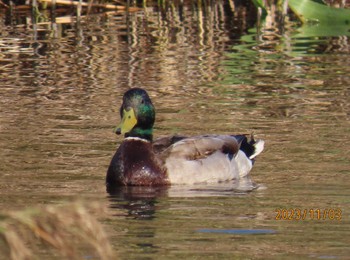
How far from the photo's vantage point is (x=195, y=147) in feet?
32.3

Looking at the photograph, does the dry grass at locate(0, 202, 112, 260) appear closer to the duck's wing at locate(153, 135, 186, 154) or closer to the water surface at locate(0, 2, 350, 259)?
the water surface at locate(0, 2, 350, 259)

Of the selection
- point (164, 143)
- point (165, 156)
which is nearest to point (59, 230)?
point (165, 156)

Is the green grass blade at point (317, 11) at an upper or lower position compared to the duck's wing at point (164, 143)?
upper

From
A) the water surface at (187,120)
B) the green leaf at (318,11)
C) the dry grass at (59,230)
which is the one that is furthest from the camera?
the green leaf at (318,11)

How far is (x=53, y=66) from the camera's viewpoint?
15562mm

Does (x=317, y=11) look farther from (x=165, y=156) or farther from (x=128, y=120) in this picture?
(x=165, y=156)

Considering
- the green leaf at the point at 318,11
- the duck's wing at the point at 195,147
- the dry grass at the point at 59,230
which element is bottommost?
the duck's wing at the point at 195,147

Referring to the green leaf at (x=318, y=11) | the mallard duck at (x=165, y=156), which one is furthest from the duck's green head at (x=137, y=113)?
the green leaf at (x=318, y=11)

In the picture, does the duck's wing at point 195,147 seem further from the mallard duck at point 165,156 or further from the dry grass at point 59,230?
the dry grass at point 59,230

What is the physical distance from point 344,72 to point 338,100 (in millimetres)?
2072
